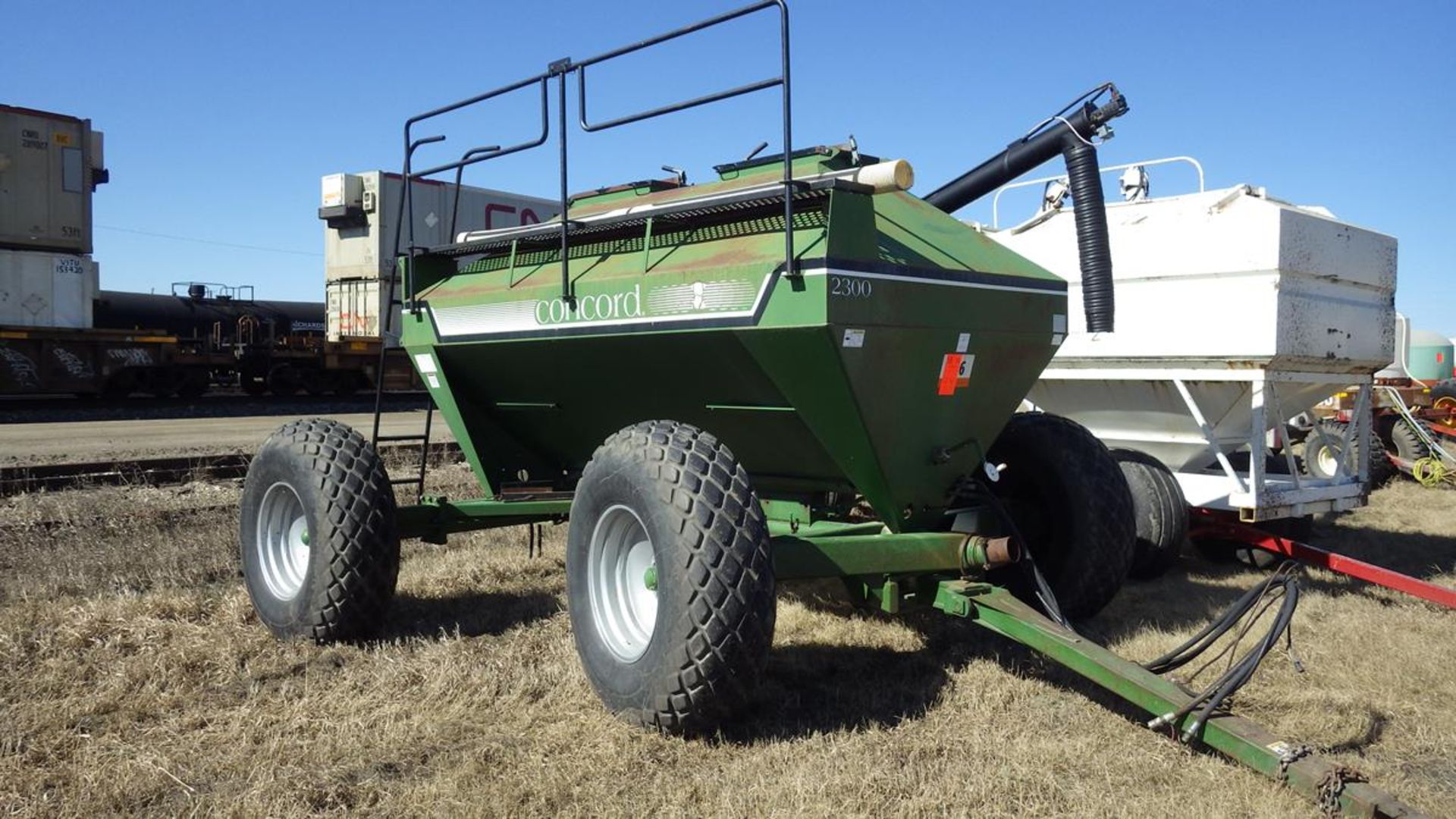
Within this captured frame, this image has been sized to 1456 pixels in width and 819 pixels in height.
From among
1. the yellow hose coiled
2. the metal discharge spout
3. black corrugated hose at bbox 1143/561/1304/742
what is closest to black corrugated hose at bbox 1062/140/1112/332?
the metal discharge spout

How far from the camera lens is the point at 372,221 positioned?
23.1 meters

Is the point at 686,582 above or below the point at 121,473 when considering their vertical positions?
above

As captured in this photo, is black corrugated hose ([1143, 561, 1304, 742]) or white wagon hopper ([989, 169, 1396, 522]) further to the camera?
white wagon hopper ([989, 169, 1396, 522])

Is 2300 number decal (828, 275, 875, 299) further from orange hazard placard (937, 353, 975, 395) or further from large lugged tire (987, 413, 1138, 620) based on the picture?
large lugged tire (987, 413, 1138, 620)

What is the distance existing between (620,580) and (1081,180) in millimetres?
3263

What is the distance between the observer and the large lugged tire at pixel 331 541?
5.12 meters

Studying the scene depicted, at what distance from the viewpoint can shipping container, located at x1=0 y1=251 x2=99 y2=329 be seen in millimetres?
19469

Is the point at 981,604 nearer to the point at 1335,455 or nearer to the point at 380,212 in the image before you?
the point at 1335,455

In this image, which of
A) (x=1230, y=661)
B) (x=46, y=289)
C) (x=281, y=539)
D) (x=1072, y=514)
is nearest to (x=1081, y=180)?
(x=1072, y=514)

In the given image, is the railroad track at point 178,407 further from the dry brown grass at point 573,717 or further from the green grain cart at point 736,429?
the green grain cart at point 736,429

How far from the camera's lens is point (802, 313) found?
412 cm

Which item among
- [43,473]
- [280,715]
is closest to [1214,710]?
[280,715]

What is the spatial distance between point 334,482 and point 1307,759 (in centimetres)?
394

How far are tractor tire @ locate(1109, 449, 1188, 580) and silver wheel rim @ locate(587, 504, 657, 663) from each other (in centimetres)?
364
